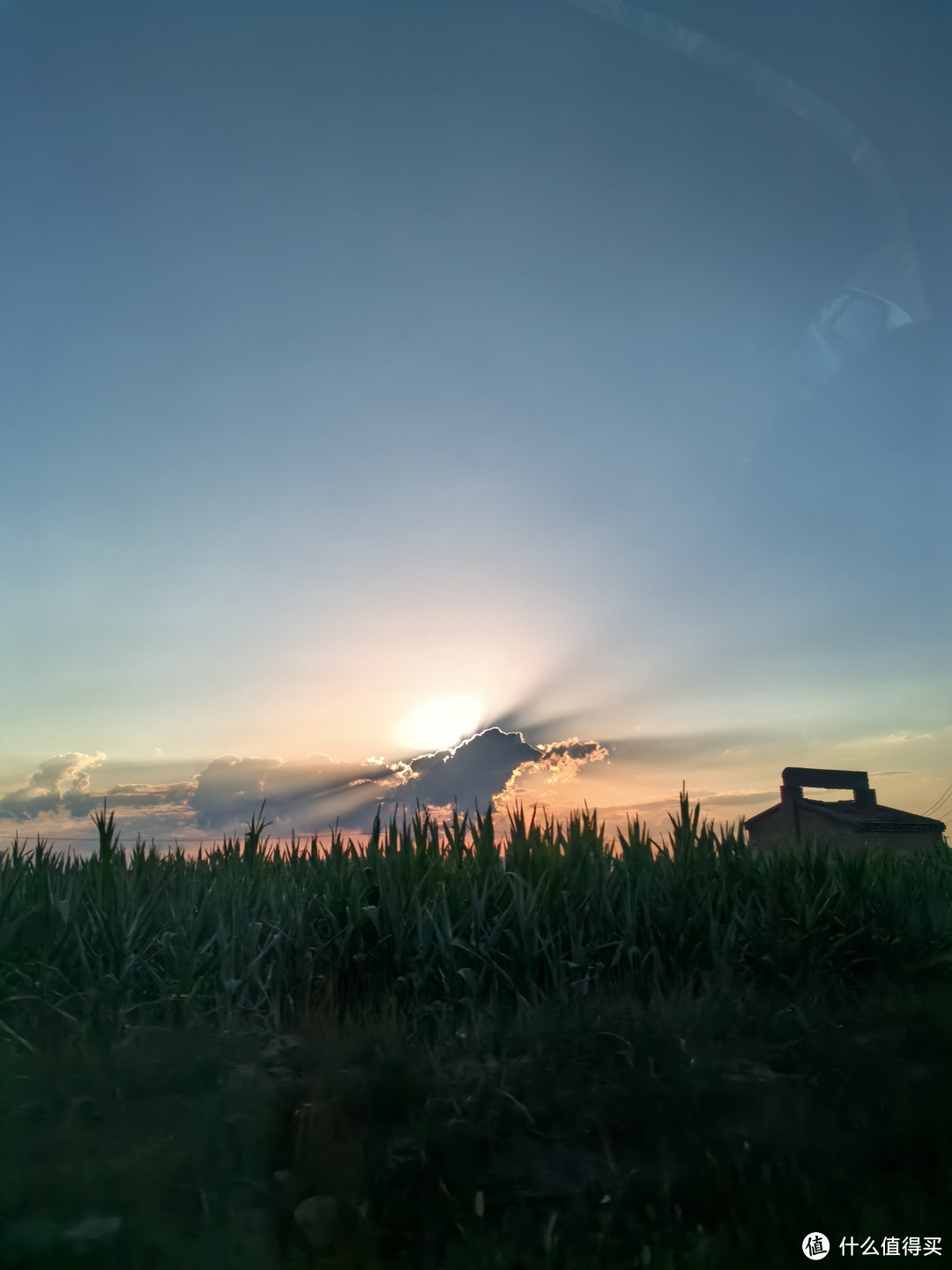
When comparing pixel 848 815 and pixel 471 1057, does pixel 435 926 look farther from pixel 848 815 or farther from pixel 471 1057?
pixel 848 815

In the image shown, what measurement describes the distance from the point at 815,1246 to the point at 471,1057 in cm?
198

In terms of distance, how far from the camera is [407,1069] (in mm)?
4805

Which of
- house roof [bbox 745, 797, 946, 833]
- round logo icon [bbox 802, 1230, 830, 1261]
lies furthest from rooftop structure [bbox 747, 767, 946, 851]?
round logo icon [bbox 802, 1230, 830, 1261]

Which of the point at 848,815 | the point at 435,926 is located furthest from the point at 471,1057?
the point at 848,815

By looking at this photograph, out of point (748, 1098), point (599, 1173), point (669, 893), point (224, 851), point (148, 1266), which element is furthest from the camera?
point (224, 851)

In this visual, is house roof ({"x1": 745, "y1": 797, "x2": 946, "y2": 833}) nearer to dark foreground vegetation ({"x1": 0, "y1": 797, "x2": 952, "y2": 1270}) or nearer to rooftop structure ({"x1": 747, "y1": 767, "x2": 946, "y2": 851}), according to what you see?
rooftop structure ({"x1": 747, "y1": 767, "x2": 946, "y2": 851})

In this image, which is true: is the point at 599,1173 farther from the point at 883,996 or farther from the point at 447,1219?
the point at 883,996

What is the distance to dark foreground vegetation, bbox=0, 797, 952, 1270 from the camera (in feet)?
12.7

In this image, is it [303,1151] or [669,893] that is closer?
[303,1151]

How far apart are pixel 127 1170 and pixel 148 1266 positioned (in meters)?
0.49

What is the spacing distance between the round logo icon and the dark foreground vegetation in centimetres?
4

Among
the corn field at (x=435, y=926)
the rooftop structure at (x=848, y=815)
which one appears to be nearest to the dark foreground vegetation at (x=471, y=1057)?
the corn field at (x=435, y=926)

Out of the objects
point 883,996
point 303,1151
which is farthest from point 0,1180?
point 883,996

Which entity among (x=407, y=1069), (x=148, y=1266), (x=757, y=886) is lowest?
(x=148, y=1266)
